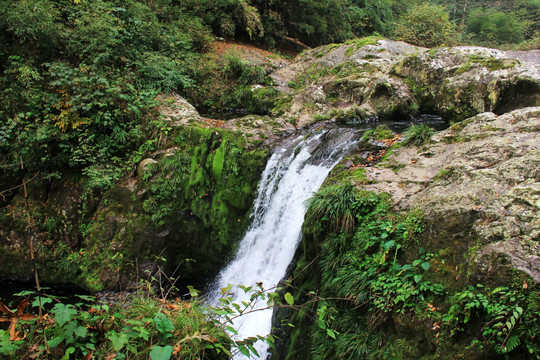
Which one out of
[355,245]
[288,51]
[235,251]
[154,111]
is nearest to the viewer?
[355,245]

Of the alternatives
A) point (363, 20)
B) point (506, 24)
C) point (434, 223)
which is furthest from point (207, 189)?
point (506, 24)

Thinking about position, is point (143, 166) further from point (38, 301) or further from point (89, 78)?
point (38, 301)

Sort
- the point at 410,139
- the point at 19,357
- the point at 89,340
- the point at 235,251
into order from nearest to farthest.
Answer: the point at 19,357
the point at 89,340
the point at 410,139
the point at 235,251

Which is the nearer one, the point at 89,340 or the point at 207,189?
the point at 89,340

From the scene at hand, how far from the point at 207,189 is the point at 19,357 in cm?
548

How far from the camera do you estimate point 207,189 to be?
7.40 meters

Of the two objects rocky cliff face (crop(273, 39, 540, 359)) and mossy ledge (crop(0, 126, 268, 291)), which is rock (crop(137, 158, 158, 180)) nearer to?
mossy ledge (crop(0, 126, 268, 291))

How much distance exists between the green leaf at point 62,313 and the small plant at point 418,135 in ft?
18.7

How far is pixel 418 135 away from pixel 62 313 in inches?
231

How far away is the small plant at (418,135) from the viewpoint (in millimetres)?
5676

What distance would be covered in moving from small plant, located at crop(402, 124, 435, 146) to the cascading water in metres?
1.21

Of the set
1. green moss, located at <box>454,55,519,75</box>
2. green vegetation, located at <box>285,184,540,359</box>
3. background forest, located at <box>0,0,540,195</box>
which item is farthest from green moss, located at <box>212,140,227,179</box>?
green moss, located at <box>454,55,519,75</box>

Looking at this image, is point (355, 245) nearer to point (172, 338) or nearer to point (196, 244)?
point (172, 338)

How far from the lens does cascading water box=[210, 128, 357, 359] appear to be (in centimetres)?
561
